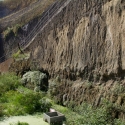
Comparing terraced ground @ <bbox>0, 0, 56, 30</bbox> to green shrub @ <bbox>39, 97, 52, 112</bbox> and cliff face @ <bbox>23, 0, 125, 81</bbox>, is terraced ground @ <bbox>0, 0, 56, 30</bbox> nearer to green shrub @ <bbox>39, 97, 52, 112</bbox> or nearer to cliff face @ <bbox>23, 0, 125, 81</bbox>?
cliff face @ <bbox>23, 0, 125, 81</bbox>

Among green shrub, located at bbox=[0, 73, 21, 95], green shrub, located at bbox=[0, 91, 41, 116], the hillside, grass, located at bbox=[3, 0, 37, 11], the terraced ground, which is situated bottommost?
green shrub, located at bbox=[0, 91, 41, 116]

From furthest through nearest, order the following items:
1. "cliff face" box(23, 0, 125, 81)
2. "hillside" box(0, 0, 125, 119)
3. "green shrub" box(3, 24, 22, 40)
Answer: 1. "green shrub" box(3, 24, 22, 40)
2. "cliff face" box(23, 0, 125, 81)
3. "hillside" box(0, 0, 125, 119)

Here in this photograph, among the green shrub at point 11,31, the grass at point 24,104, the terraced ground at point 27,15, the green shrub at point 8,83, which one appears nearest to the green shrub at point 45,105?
the grass at point 24,104

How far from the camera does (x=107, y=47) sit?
1512cm

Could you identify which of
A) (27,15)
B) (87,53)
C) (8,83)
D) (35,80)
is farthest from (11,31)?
(87,53)

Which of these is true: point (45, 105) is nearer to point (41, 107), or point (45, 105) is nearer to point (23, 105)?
point (41, 107)

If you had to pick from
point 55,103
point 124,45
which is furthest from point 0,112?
point 124,45

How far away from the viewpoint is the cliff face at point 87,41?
1449 centimetres

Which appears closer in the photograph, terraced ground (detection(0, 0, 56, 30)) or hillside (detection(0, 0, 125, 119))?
hillside (detection(0, 0, 125, 119))

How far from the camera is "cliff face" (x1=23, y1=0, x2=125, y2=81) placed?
47.5 ft

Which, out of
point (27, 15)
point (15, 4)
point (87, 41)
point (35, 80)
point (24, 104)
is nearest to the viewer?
point (87, 41)

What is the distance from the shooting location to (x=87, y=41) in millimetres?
16906

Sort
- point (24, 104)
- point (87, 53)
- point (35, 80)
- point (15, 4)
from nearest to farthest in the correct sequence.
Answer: point (87, 53)
point (24, 104)
point (35, 80)
point (15, 4)

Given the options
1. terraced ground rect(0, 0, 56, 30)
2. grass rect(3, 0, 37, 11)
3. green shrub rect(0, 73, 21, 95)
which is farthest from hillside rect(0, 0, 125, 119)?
grass rect(3, 0, 37, 11)
